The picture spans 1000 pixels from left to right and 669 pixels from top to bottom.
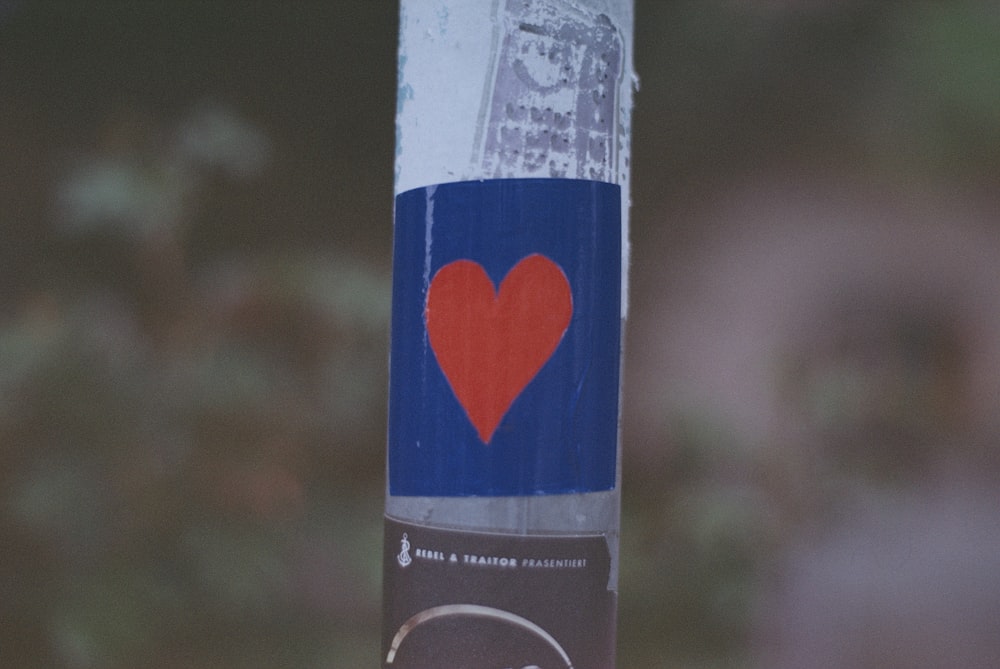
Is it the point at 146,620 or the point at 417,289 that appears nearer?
the point at 417,289

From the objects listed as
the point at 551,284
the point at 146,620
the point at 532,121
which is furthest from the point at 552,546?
the point at 146,620

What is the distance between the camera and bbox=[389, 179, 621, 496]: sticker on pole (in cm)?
125

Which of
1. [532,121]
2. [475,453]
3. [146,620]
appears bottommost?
[146,620]

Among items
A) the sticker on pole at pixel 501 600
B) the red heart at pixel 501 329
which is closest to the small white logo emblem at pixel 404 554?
the sticker on pole at pixel 501 600

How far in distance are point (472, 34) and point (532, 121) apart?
139 mm

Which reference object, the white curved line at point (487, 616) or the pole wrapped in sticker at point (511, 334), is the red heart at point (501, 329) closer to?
the pole wrapped in sticker at point (511, 334)

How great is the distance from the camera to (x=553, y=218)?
1.25 m

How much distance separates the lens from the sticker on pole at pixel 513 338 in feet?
4.09

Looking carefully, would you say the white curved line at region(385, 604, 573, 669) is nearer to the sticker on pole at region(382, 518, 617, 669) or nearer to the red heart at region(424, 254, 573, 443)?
the sticker on pole at region(382, 518, 617, 669)

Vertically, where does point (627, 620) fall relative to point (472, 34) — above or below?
below

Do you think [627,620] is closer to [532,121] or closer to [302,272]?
[302,272]

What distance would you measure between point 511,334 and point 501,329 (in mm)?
15

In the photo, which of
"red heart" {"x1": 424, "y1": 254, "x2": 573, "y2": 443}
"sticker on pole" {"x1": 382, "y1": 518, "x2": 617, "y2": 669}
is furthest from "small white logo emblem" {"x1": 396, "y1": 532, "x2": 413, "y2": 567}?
"red heart" {"x1": 424, "y1": 254, "x2": 573, "y2": 443}

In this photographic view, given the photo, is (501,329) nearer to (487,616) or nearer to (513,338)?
(513,338)
